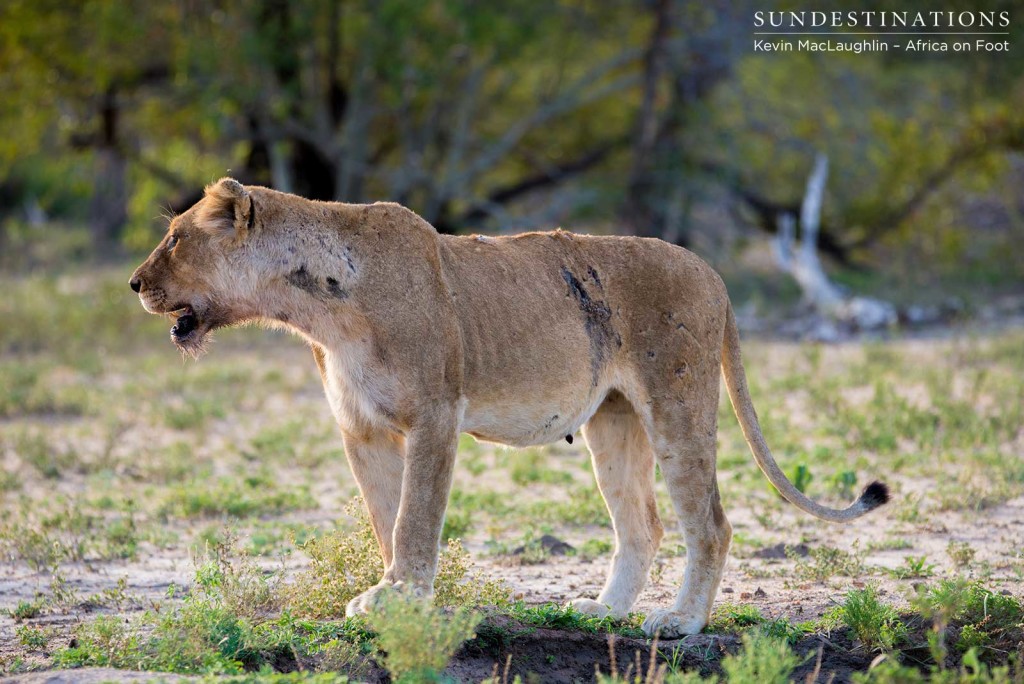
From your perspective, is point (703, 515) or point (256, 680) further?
point (703, 515)

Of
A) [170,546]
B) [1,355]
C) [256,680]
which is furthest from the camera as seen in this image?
[1,355]

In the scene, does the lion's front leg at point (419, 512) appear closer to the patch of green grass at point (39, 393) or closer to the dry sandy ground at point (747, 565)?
the dry sandy ground at point (747, 565)

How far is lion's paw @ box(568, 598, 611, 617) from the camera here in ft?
16.3

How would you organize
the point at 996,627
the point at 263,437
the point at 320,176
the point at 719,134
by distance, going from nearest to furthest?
the point at 996,627
the point at 263,437
the point at 719,134
the point at 320,176

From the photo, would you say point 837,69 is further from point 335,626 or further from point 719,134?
point 335,626

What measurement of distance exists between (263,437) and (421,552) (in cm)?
433

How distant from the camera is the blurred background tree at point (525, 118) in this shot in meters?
14.2

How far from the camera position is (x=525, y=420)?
4754mm

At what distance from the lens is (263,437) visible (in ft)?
27.9

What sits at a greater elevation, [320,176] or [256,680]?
[320,176]

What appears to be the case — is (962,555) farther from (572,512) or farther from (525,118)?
(525,118)

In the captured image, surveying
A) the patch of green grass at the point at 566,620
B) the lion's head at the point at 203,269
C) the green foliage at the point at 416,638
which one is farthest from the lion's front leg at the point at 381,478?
the green foliage at the point at 416,638

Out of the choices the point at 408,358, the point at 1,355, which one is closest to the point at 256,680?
the point at 408,358

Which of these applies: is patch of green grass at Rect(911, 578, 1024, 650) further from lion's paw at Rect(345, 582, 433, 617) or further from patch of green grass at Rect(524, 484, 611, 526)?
patch of green grass at Rect(524, 484, 611, 526)
